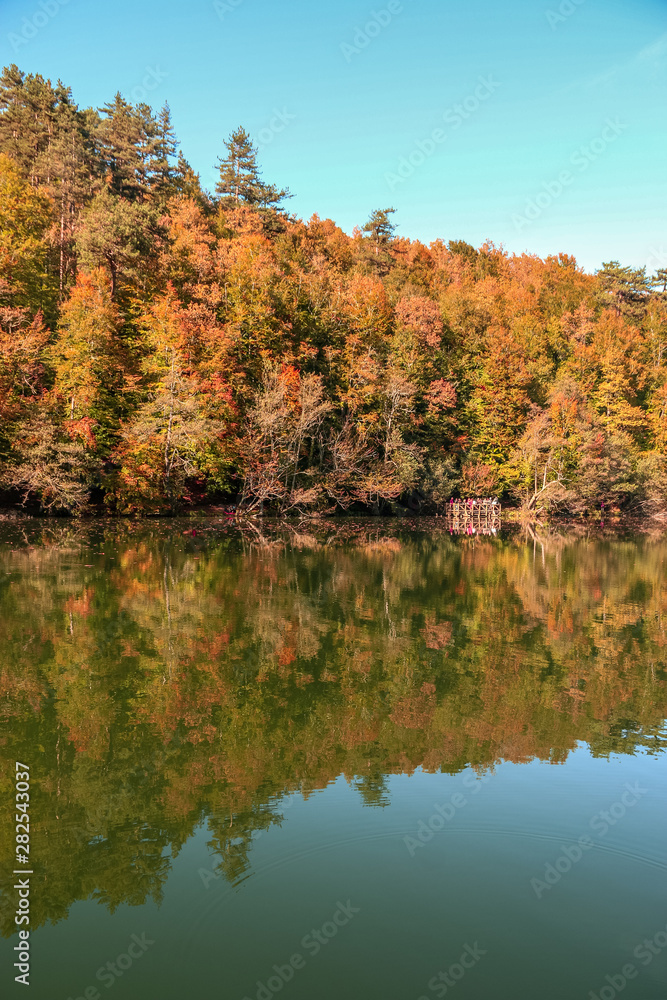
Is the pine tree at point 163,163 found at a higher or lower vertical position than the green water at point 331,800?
higher

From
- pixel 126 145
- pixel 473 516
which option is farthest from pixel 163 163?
pixel 473 516

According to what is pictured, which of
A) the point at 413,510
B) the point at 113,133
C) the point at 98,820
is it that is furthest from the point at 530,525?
the point at 98,820

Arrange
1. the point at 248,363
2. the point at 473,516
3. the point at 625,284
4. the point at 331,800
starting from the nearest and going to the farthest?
1. the point at 331,800
2. the point at 248,363
3. the point at 473,516
4. the point at 625,284

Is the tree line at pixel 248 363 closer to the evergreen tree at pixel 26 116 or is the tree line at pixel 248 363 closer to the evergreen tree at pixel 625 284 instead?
the evergreen tree at pixel 26 116

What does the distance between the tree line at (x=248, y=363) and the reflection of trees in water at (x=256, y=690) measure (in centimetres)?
1639

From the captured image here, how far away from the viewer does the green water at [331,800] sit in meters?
6.26

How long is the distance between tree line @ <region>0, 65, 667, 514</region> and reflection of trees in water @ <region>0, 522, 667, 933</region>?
16.4m

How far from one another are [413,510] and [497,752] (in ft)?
155

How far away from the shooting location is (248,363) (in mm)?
49469

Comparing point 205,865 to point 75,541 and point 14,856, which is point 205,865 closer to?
point 14,856

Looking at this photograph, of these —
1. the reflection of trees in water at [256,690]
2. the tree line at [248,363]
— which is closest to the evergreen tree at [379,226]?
the tree line at [248,363]

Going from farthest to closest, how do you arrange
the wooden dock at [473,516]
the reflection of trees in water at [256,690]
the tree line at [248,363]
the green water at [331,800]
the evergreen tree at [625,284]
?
the evergreen tree at [625,284]
the wooden dock at [473,516]
the tree line at [248,363]
the reflection of trees in water at [256,690]
the green water at [331,800]

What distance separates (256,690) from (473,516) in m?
44.0

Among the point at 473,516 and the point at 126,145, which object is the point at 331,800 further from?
the point at 126,145
